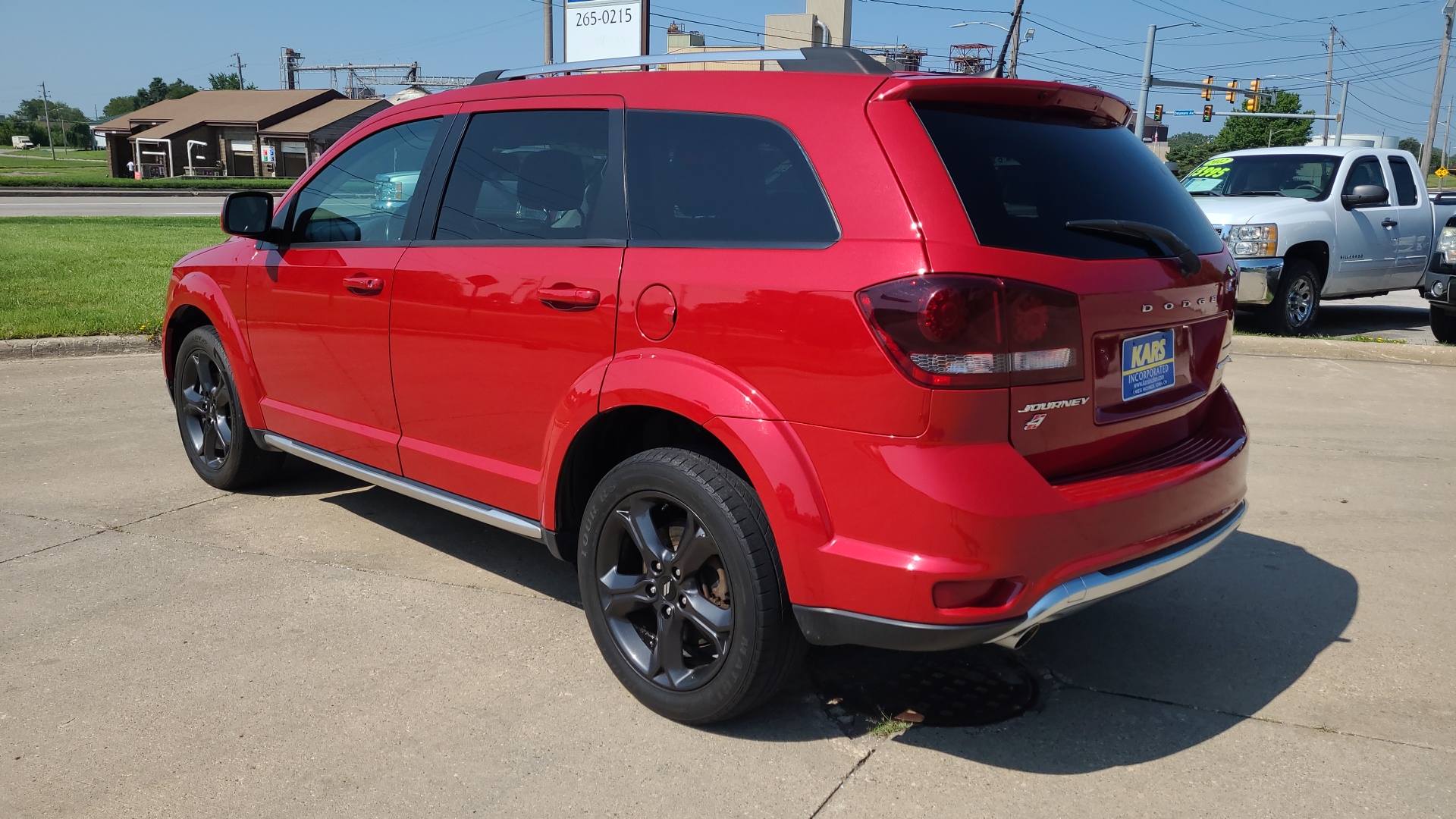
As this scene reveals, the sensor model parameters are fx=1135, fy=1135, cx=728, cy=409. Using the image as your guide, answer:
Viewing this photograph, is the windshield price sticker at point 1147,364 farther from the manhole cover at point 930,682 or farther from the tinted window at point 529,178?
the tinted window at point 529,178

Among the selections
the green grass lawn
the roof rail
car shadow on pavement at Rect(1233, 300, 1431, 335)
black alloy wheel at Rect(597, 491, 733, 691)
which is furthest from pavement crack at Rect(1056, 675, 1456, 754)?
the green grass lawn

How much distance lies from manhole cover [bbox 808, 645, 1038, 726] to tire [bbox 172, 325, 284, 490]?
119 inches

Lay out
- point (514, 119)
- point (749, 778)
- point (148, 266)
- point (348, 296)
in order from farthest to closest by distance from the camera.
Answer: point (148, 266), point (348, 296), point (514, 119), point (749, 778)

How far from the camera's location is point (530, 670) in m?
3.60

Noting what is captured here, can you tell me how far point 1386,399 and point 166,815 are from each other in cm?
813

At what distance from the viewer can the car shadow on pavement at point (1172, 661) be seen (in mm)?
3164

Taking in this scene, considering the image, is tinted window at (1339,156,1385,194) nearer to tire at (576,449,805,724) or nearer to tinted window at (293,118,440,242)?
tinted window at (293,118,440,242)

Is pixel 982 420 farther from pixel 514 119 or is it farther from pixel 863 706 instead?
pixel 514 119

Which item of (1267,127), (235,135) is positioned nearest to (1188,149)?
(1267,127)

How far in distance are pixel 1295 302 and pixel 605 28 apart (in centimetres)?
1496

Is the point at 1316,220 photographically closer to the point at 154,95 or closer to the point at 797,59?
the point at 797,59

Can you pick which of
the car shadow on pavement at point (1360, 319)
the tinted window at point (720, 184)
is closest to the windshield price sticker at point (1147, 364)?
the tinted window at point (720, 184)

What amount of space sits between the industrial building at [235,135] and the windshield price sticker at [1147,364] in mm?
61615

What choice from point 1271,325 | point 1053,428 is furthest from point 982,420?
point 1271,325
